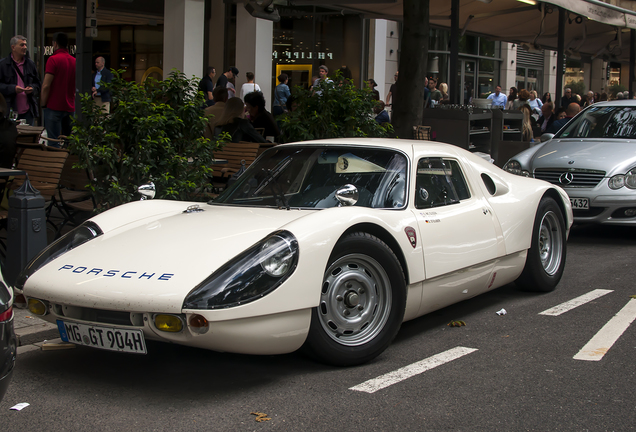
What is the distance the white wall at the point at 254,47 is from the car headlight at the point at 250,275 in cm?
1514

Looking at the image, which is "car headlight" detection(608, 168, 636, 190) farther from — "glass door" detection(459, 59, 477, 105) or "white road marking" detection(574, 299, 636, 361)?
"glass door" detection(459, 59, 477, 105)

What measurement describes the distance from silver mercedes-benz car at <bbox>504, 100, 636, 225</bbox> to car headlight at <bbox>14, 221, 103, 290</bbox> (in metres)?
6.04

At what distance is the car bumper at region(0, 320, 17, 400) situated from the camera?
2811 mm

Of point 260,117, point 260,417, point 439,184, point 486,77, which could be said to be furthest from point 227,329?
point 486,77

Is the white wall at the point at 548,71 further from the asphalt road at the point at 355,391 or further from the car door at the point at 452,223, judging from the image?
the asphalt road at the point at 355,391

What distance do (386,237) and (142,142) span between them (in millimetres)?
3242

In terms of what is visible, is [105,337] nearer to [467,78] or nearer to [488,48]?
[467,78]

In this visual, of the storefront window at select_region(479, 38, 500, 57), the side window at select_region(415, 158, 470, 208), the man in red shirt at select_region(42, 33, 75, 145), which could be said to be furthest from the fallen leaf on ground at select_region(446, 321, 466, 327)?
the storefront window at select_region(479, 38, 500, 57)

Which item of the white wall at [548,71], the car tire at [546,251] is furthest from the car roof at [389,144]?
the white wall at [548,71]

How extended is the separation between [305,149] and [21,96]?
773cm

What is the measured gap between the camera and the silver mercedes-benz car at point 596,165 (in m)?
8.69

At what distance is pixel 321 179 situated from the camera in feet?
16.2

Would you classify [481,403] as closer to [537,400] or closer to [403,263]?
[537,400]

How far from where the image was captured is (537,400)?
3.75 meters
